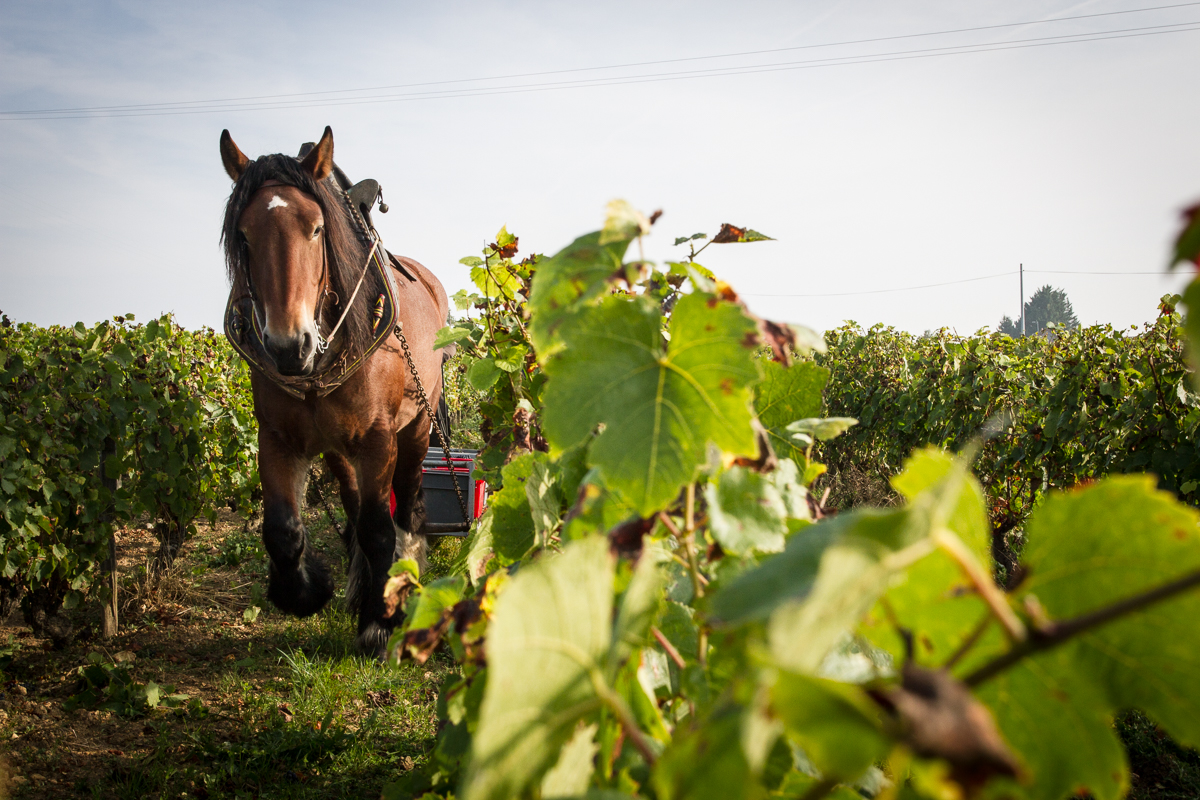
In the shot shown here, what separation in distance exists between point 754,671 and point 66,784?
3477mm

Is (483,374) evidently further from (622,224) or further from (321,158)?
(321,158)

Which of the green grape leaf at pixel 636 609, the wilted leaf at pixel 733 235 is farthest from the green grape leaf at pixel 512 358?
the green grape leaf at pixel 636 609

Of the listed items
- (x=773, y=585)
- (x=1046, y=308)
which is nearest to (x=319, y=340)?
(x=773, y=585)

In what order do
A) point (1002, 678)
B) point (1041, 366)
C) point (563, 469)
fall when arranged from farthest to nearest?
point (1041, 366), point (563, 469), point (1002, 678)

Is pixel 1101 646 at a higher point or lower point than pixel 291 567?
higher

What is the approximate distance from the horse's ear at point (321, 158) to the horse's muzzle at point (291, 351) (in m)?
1.07

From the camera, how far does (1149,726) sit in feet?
11.5

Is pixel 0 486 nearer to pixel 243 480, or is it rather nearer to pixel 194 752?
pixel 194 752

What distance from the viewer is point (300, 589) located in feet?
13.4

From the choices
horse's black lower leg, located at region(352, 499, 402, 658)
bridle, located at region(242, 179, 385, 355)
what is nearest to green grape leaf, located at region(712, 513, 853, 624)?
bridle, located at region(242, 179, 385, 355)

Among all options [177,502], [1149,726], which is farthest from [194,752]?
[1149,726]

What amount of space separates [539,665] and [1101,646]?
13.6 inches

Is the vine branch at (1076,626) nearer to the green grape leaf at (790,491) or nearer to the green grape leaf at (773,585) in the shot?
the green grape leaf at (773,585)

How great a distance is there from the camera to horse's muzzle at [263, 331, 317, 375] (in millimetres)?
3047
